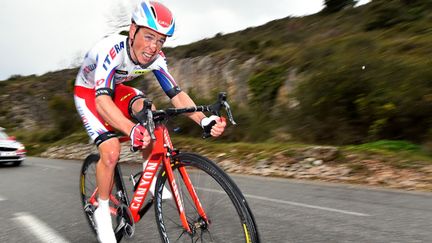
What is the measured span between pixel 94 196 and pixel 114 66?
1.53 m

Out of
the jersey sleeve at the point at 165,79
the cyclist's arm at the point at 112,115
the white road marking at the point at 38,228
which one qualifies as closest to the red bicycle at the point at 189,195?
the cyclist's arm at the point at 112,115

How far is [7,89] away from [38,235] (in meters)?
56.8

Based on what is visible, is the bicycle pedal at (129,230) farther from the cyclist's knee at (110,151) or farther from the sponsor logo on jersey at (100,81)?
the sponsor logo on jersey at (100,81)

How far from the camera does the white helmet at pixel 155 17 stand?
310cm

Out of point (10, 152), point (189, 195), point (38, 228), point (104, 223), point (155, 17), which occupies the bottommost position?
point (38, 228)

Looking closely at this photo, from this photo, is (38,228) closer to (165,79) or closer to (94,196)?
(94,196)

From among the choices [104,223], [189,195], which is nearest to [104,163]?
[104,223]

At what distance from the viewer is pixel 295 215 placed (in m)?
5.47

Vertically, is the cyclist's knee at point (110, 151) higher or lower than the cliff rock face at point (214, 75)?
lower

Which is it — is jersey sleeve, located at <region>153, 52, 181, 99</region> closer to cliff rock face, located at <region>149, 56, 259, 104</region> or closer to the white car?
the white car

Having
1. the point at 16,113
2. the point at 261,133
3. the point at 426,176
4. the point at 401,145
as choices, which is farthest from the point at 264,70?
the point at 16,113

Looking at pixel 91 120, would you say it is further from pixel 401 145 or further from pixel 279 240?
pixel 401 145

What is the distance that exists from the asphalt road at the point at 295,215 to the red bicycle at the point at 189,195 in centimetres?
121

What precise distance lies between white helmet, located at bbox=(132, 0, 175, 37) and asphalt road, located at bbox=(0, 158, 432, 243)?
2.25 meters
